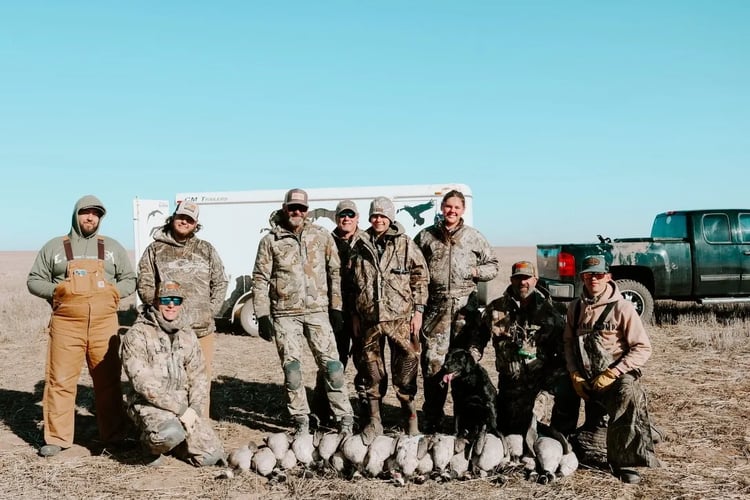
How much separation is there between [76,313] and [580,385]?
4118 mm

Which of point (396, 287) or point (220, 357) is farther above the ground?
point (396, 287)

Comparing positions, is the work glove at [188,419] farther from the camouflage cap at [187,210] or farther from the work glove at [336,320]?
the camouflage cap at [187,210]

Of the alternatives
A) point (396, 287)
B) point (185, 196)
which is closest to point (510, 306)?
point (396, 287)

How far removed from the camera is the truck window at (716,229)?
10242mm

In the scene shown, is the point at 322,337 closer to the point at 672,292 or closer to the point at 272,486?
the point at 272,486

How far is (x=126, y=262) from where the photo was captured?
17.8 ft

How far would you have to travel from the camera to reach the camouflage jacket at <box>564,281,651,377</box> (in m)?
4.40

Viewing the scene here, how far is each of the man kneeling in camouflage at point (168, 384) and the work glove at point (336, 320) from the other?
3.89 feet

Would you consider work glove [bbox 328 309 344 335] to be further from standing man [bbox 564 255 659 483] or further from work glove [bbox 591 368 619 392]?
work glove [bbox 591 368 619 392]

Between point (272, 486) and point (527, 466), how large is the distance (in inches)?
73.8

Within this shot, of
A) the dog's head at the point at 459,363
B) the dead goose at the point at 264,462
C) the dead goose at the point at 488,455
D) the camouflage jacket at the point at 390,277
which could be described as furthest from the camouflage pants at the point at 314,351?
the dead goose at the point at 488,455

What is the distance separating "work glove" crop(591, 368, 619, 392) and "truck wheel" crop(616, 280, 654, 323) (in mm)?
5980

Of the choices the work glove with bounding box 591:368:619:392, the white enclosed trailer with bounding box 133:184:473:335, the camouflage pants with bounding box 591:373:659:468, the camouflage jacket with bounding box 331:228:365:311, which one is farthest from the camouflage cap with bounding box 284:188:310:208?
the white enclosed trailer with bounding box 133:184:473:335

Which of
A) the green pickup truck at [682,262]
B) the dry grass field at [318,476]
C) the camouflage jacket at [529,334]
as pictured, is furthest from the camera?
the green pickup truck at [682,262]
